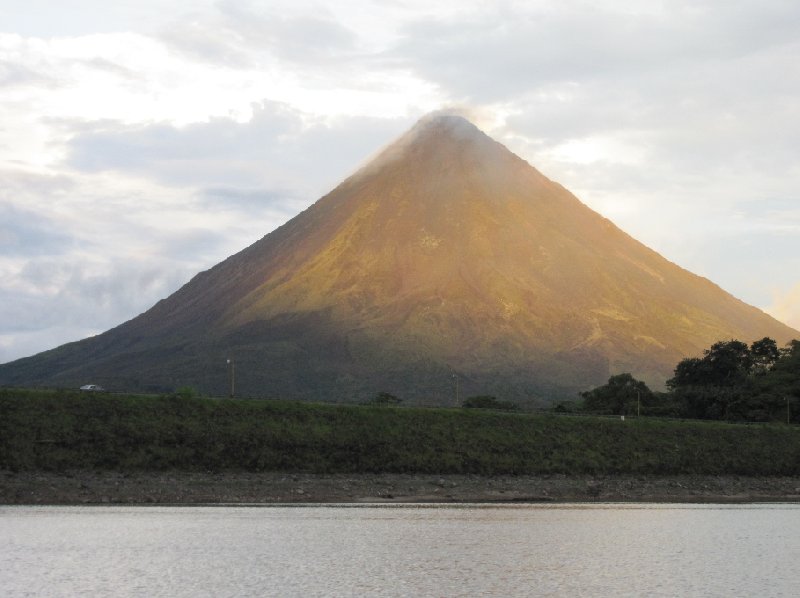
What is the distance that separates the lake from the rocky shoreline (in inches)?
134

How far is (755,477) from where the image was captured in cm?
9194

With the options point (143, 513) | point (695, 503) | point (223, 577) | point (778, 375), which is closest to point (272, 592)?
point (223, 577)

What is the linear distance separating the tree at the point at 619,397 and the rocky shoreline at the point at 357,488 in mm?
47762

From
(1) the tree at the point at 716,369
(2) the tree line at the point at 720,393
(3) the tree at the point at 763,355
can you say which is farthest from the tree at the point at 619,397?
(3) the tree at the point at 763,355

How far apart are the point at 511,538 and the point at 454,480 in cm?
2769

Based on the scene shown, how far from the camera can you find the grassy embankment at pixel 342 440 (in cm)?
6781

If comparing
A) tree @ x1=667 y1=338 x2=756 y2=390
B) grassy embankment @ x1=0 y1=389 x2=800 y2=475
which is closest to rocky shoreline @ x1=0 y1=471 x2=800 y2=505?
grassy embankment @ x1=0 y1=389 x2=800 y2=475

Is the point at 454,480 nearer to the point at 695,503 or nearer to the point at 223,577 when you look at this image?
the point at 695,503

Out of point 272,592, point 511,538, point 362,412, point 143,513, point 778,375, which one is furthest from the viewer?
point 778,375

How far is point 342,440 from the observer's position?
251 ft

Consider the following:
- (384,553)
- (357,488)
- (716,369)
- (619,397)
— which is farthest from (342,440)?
(716,369)

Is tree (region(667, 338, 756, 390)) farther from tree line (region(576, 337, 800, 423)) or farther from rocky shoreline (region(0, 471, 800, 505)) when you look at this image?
rocky shoreline (region(0, 471, 800, 505))

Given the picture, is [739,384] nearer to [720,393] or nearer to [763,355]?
[720,393]

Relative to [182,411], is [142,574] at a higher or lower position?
lower
